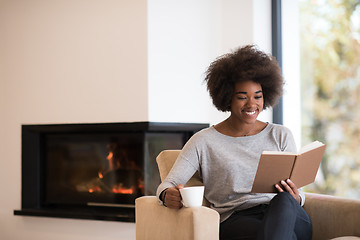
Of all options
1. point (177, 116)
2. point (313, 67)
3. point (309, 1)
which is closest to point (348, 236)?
point (177, 116)

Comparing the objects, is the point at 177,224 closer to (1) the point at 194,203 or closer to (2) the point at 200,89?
(1) the point at 194,203

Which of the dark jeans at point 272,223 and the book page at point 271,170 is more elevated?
the book page at point 271,170

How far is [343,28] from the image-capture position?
11.7ft

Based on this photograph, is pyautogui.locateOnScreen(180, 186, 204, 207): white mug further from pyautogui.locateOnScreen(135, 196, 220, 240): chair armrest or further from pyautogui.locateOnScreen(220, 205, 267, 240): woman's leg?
pyautogui.locateOnScreen(220, 205, 267, 240): woman's leg

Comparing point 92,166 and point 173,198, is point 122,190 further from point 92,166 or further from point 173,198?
point 173,198

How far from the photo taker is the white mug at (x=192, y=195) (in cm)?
167

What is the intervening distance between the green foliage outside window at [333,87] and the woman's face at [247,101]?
1.68 meters

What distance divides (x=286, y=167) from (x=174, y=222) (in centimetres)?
48

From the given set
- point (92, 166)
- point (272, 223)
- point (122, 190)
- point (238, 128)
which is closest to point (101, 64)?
point (92, 166)

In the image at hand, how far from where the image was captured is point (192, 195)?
168 centimetres

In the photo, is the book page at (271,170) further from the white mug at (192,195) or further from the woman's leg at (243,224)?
the white mug at (192,195)

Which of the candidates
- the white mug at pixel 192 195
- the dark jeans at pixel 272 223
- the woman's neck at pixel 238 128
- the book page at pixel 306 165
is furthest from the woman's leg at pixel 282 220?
the woman's neck at pixel 238 128

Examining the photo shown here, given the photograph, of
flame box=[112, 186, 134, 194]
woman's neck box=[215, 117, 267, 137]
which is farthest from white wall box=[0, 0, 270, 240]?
woman's neck box=[215, 117, 267, 137]

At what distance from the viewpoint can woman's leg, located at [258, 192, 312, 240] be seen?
5.32 feet
